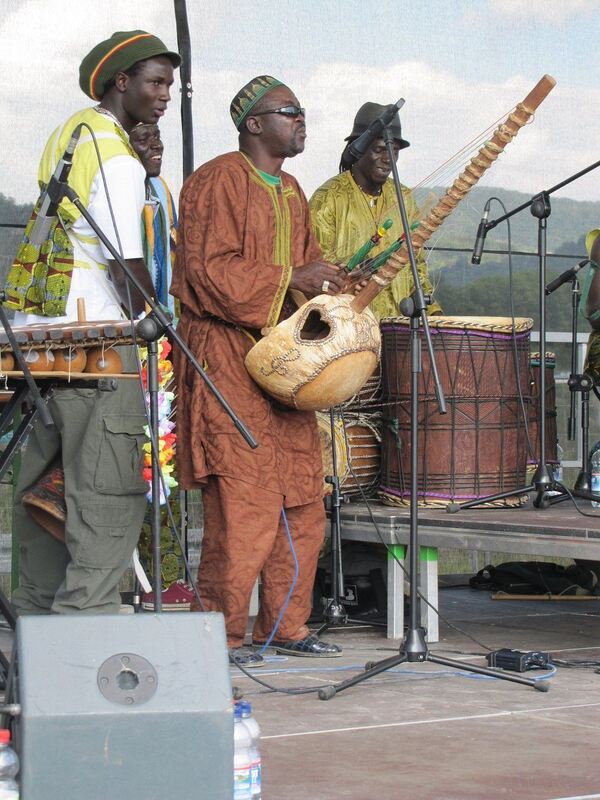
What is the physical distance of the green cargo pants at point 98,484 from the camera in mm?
4402

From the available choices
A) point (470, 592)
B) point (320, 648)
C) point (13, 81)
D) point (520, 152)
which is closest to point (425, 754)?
point (320, 648)

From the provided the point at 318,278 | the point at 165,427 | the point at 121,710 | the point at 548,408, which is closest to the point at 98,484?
the point at 165,427

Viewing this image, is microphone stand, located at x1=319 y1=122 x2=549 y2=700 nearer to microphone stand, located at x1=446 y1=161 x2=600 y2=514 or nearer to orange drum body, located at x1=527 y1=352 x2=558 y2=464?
microphone stand, located at x1=446 y1=161 x2=600 y2=514

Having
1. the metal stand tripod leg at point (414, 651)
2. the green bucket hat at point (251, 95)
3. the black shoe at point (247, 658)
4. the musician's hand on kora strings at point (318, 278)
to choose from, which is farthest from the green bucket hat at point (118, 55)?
the black shoe at point (247, 658)

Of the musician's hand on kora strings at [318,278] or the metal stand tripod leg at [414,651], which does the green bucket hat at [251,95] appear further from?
the metal stand tripod leg at [414,651]

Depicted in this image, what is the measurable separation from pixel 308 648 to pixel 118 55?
2.14 meters

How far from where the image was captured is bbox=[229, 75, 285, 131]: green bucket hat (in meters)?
4.84

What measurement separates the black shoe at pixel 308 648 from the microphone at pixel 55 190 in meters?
1.86

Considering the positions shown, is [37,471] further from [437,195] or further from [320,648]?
[437,195]

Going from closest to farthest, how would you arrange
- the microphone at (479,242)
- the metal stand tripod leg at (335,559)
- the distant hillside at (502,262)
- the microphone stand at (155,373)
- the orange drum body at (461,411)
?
the microphone stand at (155,373) → the microphone at (479,242) → the metal stand tripod leg at (335,559) → the orange drum body at (461,411) → the distant hillside at (502,262)

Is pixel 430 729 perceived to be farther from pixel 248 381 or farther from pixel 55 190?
pixel 55 190

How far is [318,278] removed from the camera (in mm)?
4672

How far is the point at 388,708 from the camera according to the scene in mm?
3957

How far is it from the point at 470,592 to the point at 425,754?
3.51 metres
